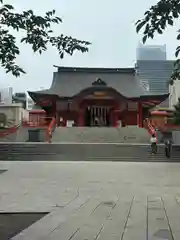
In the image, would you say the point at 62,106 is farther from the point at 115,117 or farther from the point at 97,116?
the point at 115,117

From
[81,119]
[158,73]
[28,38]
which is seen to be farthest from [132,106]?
[28,38]

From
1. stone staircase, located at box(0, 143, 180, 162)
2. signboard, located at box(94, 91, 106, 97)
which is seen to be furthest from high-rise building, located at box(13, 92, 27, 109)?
stone staircase, located at box(0, 143, 180, 162)

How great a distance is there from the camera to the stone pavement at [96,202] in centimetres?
644

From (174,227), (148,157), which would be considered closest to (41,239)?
(174,227)

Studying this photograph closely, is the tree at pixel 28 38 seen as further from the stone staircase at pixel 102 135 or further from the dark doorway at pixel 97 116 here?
the dark doorway at pixel 97 116

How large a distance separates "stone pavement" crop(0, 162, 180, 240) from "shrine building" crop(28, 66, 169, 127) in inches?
938

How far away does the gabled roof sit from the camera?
146 ft

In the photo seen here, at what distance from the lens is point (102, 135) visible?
1325 inches

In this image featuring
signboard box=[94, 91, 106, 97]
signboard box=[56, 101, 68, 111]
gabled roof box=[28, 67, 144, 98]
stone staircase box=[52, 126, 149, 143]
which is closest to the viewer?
stone staircase box=[52, 126, 149, 143]

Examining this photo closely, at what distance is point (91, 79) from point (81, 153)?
23.1m

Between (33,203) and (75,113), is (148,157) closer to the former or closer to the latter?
(33,203)

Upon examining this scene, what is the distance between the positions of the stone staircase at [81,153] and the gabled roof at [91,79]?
745 inches

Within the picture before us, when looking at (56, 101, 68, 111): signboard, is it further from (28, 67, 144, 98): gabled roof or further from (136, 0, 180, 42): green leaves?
(136, 0, 180, 42): green leaves

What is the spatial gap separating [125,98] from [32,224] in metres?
33.7
